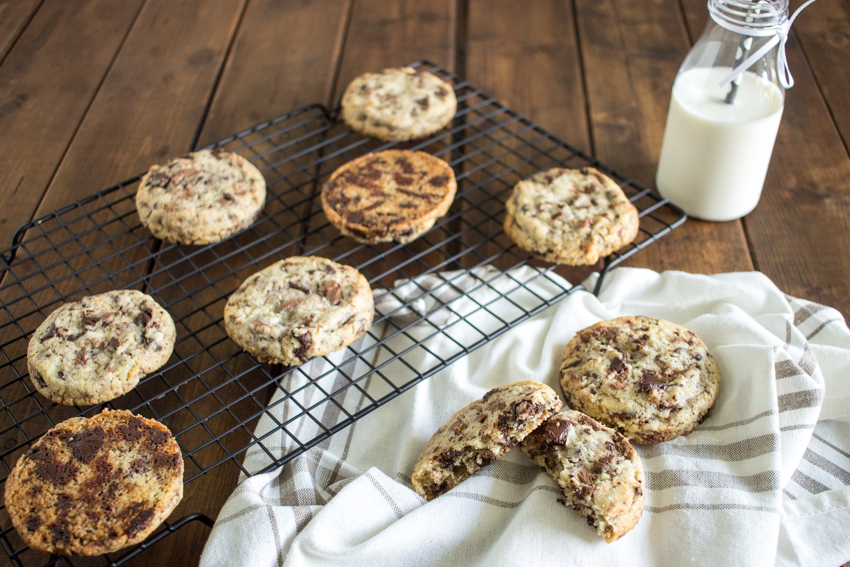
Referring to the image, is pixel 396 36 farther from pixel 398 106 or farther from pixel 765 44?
pixel 765 44


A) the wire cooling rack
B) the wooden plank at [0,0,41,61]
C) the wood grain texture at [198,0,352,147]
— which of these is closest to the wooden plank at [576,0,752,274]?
the wire cooling rack

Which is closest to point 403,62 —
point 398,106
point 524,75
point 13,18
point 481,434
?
point 524,75

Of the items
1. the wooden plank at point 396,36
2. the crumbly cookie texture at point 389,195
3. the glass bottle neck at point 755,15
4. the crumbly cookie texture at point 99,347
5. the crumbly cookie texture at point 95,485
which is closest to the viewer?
the crumbly cookie texture at point 95,485

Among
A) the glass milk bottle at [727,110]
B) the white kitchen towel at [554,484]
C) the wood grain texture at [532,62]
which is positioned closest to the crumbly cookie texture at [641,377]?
the white kitchen towel at [554,484]

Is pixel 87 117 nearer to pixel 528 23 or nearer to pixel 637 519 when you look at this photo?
pixel 528 23

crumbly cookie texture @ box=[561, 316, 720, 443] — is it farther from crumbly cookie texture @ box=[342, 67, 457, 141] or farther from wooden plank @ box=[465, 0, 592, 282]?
crumbly cookie texture @ box=[342, 67, 457, 141]

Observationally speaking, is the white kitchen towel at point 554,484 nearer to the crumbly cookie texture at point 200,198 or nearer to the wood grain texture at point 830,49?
the crumbly cookie texture at point 200,198

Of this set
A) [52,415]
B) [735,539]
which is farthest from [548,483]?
[52,415]
